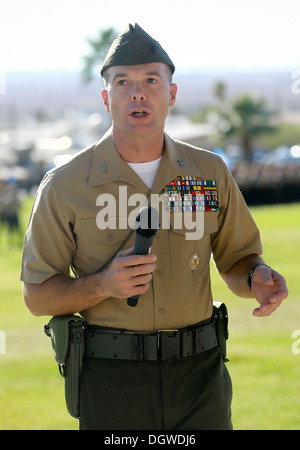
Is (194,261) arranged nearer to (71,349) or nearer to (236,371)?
(71,349)

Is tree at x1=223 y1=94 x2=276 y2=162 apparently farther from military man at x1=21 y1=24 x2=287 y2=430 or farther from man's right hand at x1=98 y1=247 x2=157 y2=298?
man's right hand at x1=98 y1=247 x2=157 y2=298

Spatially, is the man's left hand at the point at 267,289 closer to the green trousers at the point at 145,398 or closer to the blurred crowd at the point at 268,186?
the green trousers at the point at 145,398

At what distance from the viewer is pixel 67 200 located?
300 cm

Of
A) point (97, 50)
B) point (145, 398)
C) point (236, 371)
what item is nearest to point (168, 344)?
point (145, 398)

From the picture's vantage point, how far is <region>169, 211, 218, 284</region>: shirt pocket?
3074mm

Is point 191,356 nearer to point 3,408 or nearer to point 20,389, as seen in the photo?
point 3,408

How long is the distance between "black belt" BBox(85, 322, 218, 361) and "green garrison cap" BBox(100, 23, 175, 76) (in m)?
1.04

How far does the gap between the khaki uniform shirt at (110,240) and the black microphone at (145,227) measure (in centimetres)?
40

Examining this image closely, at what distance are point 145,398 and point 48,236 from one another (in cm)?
71

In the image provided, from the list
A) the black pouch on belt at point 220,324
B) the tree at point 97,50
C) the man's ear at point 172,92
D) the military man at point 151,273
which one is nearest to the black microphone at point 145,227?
the military man at point 151,273

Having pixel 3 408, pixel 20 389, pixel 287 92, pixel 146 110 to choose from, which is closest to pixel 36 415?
pixel 3 408

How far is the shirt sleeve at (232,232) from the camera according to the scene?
329cm

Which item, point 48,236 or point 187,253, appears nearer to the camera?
point 48,236

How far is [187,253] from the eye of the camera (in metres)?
3.12
